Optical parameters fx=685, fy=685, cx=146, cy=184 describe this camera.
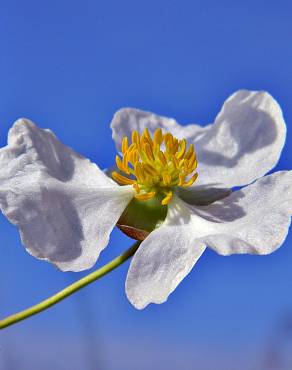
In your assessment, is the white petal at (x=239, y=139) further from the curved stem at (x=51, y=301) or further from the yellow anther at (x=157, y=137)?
the curved stem at (x=51, y=301)

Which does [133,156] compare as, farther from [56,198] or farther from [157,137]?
[56,198]

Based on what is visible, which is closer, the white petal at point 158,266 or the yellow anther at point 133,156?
the white petal at point 158,266

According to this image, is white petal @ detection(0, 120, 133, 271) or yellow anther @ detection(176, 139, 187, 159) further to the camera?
yellow anther @ detection(176, 139, 187, 159)

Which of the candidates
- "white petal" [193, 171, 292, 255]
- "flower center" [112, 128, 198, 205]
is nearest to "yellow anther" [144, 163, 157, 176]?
"flower center" [112, 128, 198, 205]

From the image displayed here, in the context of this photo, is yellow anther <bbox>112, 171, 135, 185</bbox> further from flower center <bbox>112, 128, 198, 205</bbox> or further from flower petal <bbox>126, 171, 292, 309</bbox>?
flower petal <bbox>126, 171, 292, 309</bbox>

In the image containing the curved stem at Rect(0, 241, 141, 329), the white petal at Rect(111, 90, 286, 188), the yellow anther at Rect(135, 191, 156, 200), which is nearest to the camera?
the curved stem at Rect(0, 241, 141, 329)

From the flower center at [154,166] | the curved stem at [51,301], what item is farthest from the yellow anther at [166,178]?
the curved stem at [51,301]

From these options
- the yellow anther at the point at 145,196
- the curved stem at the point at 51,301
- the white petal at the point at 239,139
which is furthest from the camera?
the white petal at the point at 239,139

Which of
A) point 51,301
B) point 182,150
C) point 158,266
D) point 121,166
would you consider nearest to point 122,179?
point 121,166
